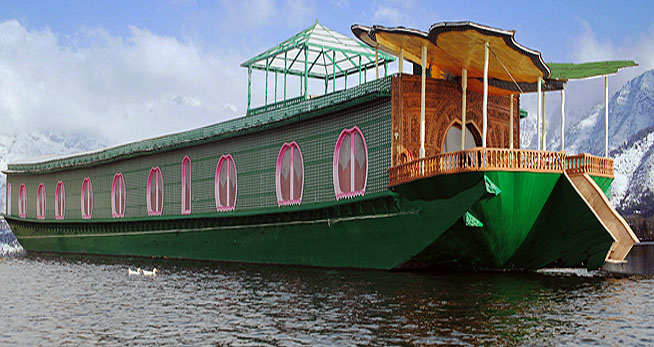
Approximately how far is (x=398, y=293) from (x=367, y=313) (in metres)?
2.76

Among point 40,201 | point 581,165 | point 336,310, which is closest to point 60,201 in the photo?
point 40,201

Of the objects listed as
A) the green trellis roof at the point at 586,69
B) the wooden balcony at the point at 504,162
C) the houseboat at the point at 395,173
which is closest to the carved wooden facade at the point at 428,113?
the houseboat at the point at 395,173

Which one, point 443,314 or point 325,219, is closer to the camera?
point 443,314

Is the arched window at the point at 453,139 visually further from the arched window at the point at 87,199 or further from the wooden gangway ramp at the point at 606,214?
the arched window at the point at 87,199

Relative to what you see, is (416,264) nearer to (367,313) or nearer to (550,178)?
(550,178)

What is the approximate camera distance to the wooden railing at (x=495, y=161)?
18531 millimetres

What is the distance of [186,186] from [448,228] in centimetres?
1631

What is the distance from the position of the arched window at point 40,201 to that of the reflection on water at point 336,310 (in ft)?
83.2

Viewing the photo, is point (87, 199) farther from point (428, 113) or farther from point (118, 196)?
point (428, 113)

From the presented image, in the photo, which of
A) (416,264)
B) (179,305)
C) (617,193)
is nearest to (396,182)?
(416,264)

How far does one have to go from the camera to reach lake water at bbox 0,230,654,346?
11.6 meters

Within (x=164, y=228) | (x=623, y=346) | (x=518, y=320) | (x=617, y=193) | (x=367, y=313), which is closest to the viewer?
(x=623, y=346)

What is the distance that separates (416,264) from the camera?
21.3 meters

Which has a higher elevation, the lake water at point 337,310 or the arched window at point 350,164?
the arched window at point 350,164
